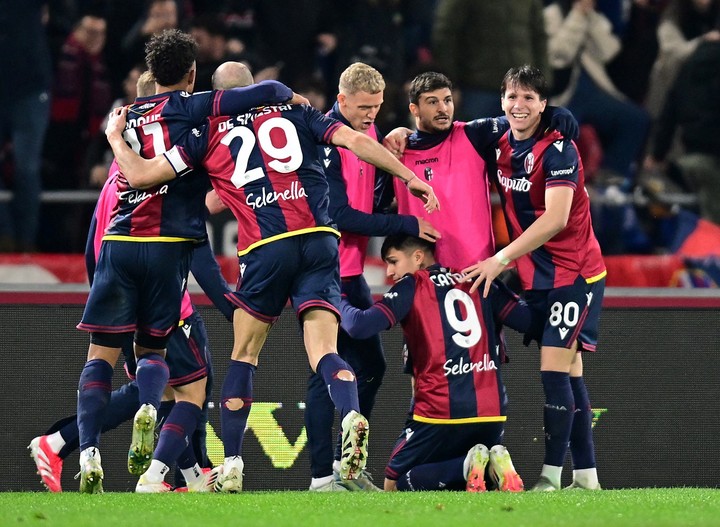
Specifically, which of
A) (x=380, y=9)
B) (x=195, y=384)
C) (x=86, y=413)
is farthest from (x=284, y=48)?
(x=86, y=413)

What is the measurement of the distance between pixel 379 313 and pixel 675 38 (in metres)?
4.90

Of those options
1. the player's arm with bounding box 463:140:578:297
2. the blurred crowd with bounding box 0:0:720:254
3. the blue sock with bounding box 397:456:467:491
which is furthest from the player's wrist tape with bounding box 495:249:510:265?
the blurred crowd with bounding box 0:0:720:254

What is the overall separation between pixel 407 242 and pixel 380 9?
3.47 meters

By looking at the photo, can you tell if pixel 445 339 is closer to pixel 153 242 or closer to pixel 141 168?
pixel 153 242

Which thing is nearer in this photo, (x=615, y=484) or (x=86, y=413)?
(x=86, y=413)

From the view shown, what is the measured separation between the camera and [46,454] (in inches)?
215

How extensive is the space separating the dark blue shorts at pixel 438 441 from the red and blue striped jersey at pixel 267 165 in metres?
0.98

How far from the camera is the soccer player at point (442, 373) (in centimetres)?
536

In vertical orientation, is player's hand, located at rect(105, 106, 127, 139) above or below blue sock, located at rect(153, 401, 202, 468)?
above

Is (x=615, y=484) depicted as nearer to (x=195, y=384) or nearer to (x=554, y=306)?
(x=554, y=306)

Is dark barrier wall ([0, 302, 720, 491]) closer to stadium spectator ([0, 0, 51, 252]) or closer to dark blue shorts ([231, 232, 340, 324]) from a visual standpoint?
dark blue shorts ([231, 232, 340, 324])

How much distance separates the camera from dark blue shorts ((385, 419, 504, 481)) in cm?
539

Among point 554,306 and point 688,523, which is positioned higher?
point 554,306

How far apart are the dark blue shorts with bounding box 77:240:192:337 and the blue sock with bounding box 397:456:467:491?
1237mm
